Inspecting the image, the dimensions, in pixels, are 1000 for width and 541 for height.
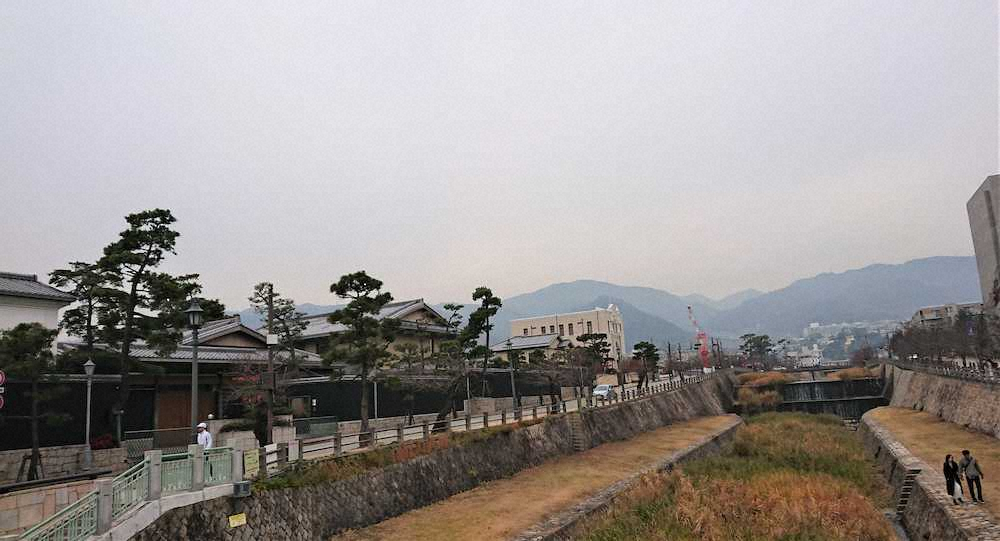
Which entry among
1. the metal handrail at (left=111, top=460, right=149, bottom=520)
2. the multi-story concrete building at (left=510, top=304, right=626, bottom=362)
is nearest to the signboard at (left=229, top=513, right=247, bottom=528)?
the metal handrail at (left=111, top=460, right=149, bottom=520)

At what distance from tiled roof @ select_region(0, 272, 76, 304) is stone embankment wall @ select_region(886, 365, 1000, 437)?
49270mm

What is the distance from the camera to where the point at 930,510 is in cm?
1986

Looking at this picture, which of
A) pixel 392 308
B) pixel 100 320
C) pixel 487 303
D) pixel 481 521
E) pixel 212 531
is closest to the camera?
pixel 212 531

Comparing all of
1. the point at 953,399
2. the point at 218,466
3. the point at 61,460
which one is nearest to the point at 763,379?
the point at 953,399

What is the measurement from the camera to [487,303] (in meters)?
40.7

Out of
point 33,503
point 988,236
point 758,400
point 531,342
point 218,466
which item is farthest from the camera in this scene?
point 531,342

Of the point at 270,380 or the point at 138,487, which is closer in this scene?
the point at 138,487

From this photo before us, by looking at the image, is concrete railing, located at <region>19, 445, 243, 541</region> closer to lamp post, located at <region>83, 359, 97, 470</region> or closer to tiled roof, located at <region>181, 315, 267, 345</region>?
lamp post, located at <region>83, 359, 97, 470</region>

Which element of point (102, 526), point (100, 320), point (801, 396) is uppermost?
point (100, 320)

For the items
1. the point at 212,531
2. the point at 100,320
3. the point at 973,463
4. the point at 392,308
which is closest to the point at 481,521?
the point at 212,531

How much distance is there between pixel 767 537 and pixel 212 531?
16578 mm

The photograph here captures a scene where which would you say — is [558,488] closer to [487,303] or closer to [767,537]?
[767,537]

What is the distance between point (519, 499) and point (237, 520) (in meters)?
12.3

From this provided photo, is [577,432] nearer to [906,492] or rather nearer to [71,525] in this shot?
[906,492]
